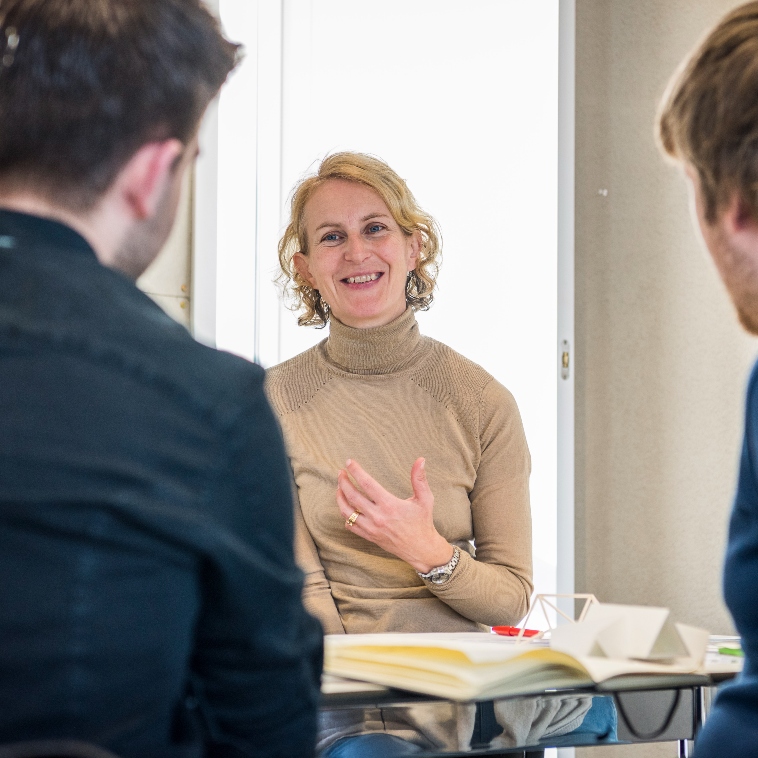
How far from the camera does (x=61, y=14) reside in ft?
2.43

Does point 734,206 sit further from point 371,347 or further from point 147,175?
point 371,347

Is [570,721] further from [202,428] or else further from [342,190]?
[342,190]

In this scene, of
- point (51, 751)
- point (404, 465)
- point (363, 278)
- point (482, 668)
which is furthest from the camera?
point (363, 278)

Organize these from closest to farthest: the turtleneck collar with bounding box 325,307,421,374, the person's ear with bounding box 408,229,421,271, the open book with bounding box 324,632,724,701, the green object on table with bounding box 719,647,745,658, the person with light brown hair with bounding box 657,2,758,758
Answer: the person with light brown hair with bounding box 657,2,758,758
the open book with bounding box 324,632,724,701
the green object on table with bounding box 719,647,745,658
the turtleneck collar with bounding box 325,307,421,374
the person's ear with bounding box 408,229,421,271

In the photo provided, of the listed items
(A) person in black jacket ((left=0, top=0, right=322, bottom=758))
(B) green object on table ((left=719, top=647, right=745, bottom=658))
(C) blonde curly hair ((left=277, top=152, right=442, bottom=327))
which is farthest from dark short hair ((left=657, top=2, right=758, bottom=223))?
(C) blonde curly hair ((left=277, top=152, right=442, bottom=327))

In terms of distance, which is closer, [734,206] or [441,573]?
[734,206]

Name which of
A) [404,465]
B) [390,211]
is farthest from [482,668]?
[390,211]

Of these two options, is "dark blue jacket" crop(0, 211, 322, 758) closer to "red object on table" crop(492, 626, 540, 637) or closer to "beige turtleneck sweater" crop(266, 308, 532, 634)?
"red object on table" crop(492, 626, 540, 637)

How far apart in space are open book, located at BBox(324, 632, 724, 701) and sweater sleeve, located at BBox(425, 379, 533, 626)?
2.07ft

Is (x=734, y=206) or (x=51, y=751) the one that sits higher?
(x=734, y=206)

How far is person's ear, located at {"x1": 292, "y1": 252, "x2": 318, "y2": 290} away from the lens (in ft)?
7.17

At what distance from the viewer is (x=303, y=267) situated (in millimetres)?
2203

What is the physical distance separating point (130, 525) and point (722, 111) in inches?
24.2

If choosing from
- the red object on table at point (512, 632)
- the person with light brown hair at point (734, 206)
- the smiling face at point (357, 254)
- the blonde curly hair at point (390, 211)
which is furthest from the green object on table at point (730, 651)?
the blonde curly hair at point (390, 211)
